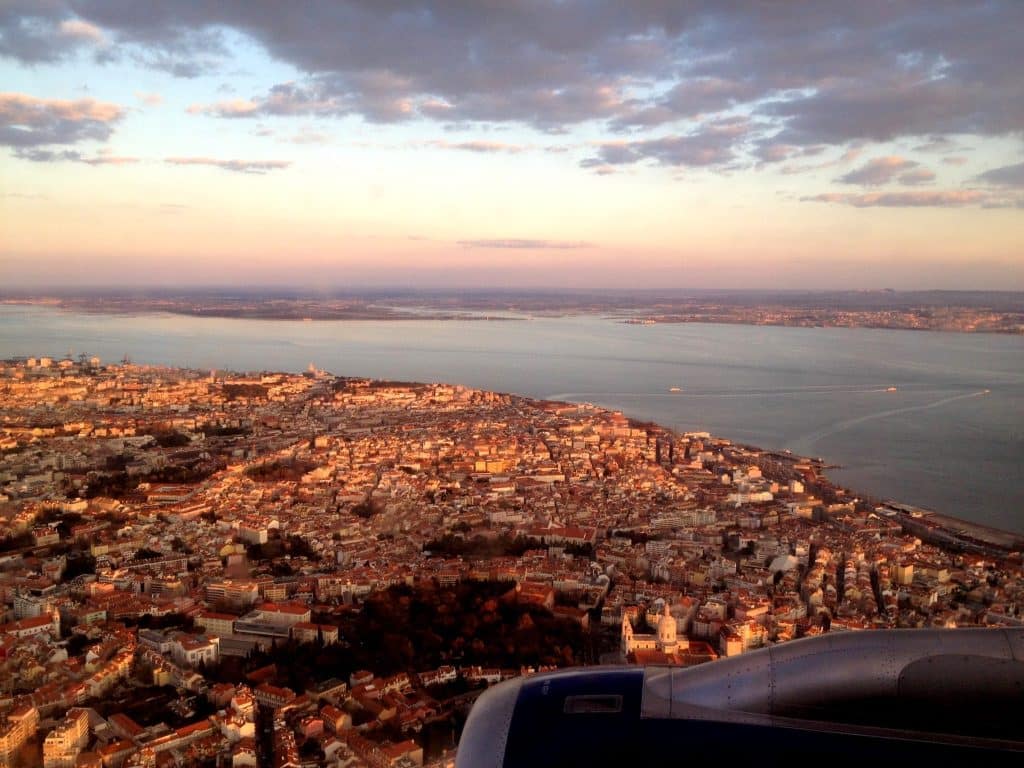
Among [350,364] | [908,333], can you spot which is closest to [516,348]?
[350,364]

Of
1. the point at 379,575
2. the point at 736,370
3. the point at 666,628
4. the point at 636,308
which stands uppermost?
the point at 636,308

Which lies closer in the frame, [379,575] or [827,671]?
[827,671]

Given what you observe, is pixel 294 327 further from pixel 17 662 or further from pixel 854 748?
pixel 854 748

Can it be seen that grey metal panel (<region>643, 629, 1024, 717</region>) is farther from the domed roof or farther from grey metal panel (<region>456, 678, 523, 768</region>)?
the domed roof

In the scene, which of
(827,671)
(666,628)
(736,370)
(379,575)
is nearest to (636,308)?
(736,370)

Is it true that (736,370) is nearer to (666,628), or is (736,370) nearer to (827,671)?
(666,628)

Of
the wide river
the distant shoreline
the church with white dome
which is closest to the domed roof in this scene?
the church with white dome
